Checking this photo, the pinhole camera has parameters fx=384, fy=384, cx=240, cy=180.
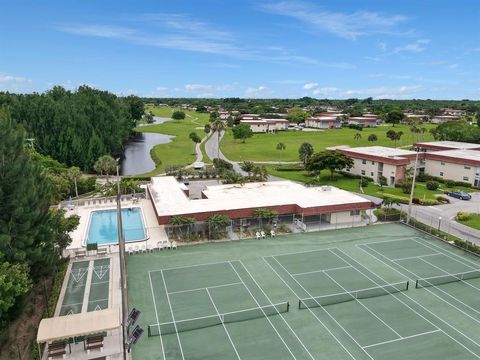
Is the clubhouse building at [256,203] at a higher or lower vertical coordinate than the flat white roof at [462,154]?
lower

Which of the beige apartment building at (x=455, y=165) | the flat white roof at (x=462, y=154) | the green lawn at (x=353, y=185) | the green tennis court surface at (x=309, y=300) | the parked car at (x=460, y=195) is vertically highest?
the flat white roof at (x=462, y=154)

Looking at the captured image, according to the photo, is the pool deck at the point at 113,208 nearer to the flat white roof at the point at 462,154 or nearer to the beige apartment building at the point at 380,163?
the beige apartment building at the point at 380,163

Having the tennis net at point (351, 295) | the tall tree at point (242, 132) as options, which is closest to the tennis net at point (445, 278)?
the tennis net at point (351, 295)

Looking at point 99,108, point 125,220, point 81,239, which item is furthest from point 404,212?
point 99,108

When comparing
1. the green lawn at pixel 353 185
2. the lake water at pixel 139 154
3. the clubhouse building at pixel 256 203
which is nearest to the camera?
the clubhouse building at pixel 256 203

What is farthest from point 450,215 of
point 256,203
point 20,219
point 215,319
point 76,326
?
point 20,219

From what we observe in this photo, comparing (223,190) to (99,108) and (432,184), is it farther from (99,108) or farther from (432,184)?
(99,108)

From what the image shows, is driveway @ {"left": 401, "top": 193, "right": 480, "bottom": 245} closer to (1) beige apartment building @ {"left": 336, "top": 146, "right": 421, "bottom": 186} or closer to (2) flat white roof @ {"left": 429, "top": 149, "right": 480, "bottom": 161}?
(1) beige apartment building @ {"left": 336, "top": 146, "right": 421, "bottom": 186}
